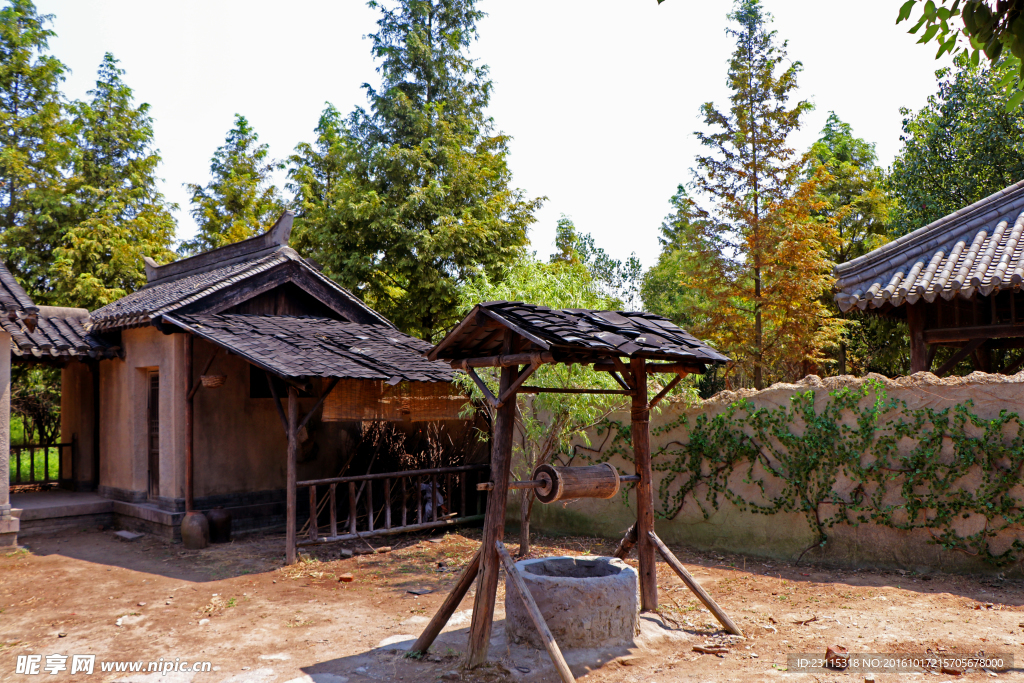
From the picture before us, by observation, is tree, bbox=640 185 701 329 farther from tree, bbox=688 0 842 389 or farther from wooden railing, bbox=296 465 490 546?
wooden railing, bbox=296 465 490 546

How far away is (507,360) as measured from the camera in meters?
5.47

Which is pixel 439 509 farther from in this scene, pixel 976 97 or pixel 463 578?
pixel 976 97

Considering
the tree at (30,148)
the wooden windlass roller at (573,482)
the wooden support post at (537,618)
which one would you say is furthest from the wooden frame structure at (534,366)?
the tree at (30,148)

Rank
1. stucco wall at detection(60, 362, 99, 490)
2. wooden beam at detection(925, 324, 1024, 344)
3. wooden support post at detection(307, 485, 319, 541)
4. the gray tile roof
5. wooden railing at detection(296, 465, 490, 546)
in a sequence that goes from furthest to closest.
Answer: stucco wall at detection(60, 362, 99, 490) → wooden railing at detection(296, 465, 490, 546) → wooden support post at detection(307, 485, 319, 541) → wooden beam at detection(925, 324, 1024, 344) → the gray tile roof

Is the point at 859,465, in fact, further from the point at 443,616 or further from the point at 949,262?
the point at 443,616

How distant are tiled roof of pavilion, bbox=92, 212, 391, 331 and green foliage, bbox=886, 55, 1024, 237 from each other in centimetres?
1219

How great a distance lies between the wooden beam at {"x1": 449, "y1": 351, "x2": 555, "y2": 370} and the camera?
516 cm

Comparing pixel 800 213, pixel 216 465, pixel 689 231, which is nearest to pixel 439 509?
pixel 216 465

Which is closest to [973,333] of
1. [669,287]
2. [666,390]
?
[666,390]

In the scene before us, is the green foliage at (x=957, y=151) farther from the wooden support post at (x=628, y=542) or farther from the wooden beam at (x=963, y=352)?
the wooden support post at (x=628, y=542)

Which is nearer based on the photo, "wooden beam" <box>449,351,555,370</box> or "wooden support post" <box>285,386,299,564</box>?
"wooden beam" <box>449,351,555,370</box>

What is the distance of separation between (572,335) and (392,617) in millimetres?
3443

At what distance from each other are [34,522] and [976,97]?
62.8 ft

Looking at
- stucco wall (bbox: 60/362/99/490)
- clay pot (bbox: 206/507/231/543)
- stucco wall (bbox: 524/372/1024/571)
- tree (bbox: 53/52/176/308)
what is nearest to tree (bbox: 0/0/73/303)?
tree (bbox: 53/52/176/308)
